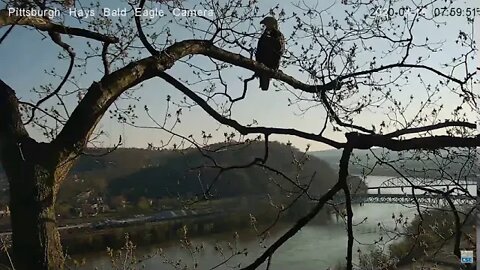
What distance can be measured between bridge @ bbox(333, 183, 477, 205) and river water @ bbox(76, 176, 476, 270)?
0.11 feet

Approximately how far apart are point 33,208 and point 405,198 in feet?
4.13

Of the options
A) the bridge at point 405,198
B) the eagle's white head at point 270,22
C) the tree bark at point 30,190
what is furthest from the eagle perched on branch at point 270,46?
the tree bark at point 30,190

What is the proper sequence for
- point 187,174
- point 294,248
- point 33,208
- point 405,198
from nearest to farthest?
point 33,208
point 187,174
point 405,198
point 294,248

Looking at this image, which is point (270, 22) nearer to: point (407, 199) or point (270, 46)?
point (270, 46)

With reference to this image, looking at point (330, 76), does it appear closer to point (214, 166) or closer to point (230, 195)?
point (214, 166)

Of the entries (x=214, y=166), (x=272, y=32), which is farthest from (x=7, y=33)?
(x=272, y=32)

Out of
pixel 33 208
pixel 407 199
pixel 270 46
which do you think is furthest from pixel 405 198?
pixel 33 208

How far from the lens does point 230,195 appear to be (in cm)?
197

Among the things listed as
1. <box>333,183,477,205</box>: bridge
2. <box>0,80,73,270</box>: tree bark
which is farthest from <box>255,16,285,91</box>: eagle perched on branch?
<box>0,80,73,270</box>: tree bark

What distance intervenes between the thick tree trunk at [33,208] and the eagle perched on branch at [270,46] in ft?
2.87

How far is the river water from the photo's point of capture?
6.16 ft

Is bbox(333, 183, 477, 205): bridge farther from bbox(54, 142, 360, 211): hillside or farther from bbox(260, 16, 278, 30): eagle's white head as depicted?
bbox(260, 16, 278, 30): eagle's white head

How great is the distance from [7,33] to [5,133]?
27 centimetres

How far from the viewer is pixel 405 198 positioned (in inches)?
66.1
